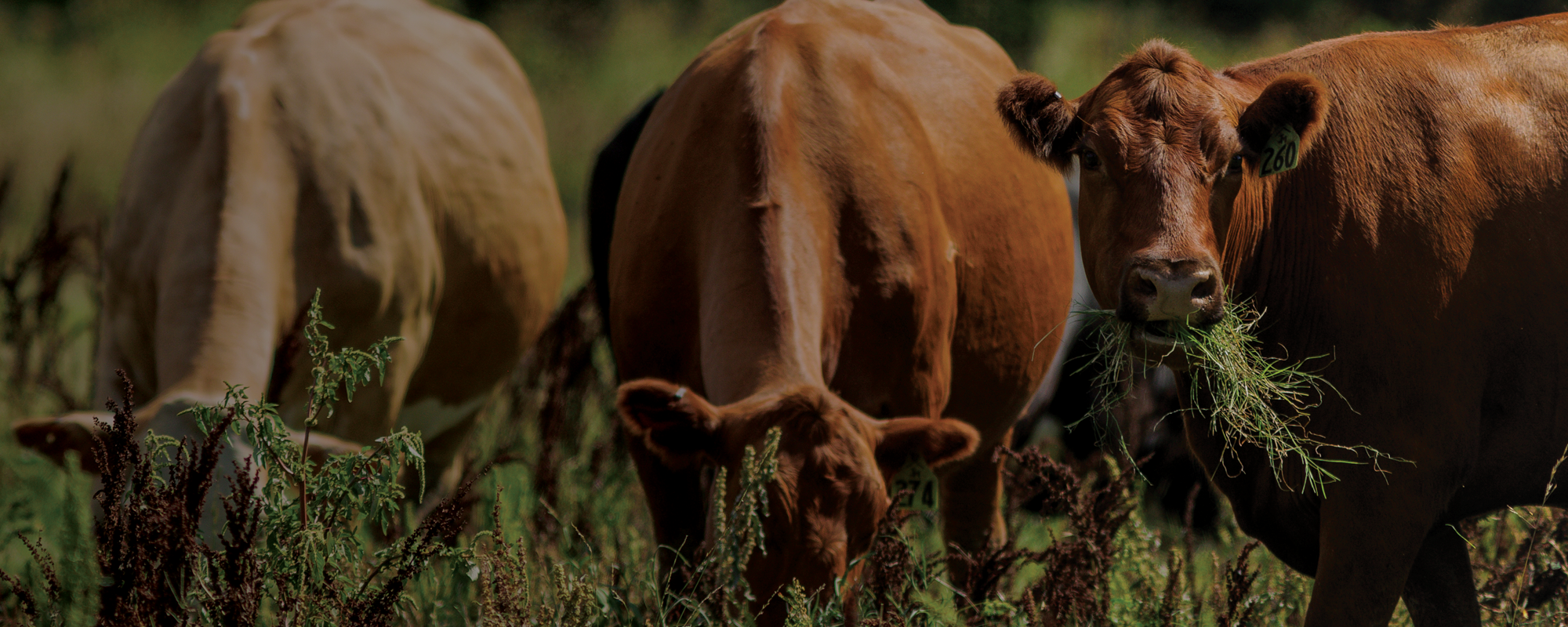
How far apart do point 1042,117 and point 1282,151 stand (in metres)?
0.60

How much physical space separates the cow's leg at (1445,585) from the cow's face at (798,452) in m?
1.44

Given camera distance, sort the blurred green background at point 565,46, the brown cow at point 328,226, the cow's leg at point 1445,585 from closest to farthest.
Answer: the cow's leg at point 1445,585
the brown cow at point 328,226
the blurred green background at point 565,46

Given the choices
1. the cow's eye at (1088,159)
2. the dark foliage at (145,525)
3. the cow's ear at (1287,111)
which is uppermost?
the cow's ear at (1287,111)

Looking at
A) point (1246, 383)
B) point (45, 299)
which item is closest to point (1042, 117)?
point (1246, 383)

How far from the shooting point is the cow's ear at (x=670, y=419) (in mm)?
3055

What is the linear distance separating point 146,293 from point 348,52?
150 centimetres

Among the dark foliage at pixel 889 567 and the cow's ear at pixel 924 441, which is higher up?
the cow's ear at pixel 924 441

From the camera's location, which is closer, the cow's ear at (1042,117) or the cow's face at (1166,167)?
the cow's face at (1166,167)

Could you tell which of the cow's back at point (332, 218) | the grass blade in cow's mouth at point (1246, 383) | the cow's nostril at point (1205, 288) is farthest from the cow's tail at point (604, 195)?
the cow's nostril at point (1205, 288)

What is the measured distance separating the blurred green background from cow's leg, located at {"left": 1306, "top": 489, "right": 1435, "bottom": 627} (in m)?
9.67

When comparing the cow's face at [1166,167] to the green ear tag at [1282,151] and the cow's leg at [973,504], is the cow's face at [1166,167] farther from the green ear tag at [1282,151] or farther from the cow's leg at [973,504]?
the cow's leg at [973,504]

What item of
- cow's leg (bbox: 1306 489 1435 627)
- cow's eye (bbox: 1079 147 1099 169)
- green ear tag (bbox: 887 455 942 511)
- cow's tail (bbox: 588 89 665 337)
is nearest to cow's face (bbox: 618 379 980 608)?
green ear tag (bbox: 887 455 942 511)

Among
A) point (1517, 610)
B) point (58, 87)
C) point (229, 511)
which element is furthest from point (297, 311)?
point (58, 87)

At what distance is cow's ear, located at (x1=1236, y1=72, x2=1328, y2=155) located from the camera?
2.93 metres
